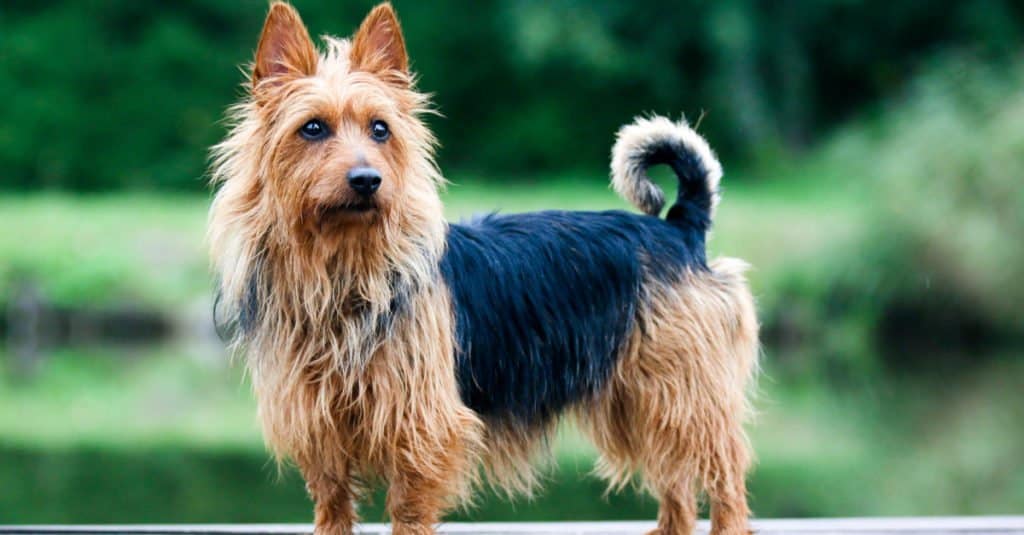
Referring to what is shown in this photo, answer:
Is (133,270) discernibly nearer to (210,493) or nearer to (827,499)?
(210,493)

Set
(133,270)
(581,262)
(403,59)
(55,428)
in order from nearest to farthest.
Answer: (403,59)
(581,262)
(55,428)
(133,270)

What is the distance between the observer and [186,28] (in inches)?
1018

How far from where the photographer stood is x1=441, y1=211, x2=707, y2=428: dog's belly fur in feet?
14.5

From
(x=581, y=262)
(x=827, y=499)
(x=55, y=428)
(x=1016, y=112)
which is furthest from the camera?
(x=1016, y=112)

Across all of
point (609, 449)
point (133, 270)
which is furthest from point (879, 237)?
point (609, 449)

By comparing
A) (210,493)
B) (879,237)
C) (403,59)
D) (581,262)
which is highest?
(879,237)

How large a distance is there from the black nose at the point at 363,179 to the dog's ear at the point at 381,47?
0.45 meters

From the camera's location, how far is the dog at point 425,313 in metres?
3.98

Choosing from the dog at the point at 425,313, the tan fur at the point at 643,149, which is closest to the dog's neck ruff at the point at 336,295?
the dog at the point at 425,313

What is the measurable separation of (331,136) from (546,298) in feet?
3.31

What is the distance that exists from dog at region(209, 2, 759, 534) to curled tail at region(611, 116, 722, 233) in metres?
0.02

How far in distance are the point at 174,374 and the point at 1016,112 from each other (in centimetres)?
944

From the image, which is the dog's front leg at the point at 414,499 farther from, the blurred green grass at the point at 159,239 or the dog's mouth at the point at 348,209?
the blurred green grass at the point at 159,239

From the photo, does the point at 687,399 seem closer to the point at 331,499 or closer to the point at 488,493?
the point at 331,499
